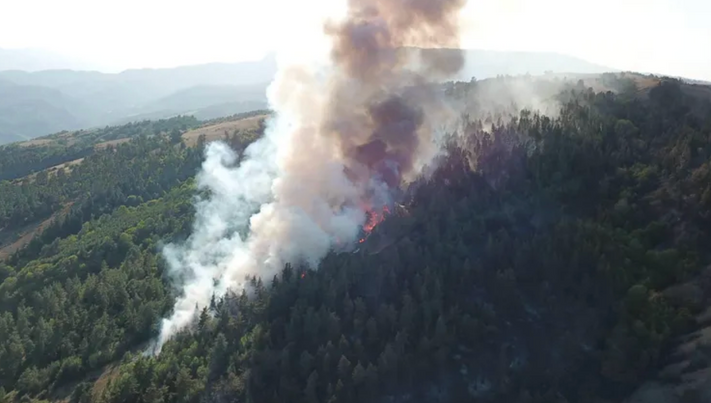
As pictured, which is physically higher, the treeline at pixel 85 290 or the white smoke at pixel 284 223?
the white smoke at pixel 284 223

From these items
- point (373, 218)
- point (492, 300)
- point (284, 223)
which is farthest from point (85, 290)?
point (492, 300)

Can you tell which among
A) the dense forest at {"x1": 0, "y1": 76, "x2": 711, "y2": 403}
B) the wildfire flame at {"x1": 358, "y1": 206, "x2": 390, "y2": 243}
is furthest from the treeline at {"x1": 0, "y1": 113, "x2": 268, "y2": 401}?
the wildfire flame at {"x1": 358, "y1": 206, "x2": 390, "y2": 243}

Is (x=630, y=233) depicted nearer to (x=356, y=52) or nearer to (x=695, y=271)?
(x=695, y=271)

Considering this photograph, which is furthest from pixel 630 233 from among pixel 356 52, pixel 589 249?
pixel 356 52

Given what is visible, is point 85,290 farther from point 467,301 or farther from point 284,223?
point 467,301

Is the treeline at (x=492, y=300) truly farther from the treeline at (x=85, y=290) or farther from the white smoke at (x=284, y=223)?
the treeline at (x=85, y=290)

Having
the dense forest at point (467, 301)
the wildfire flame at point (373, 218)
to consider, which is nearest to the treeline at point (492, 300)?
the dense forest at point (467, 301)

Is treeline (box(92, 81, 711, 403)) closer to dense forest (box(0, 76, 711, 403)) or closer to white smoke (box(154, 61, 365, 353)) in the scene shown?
dense forest (box(0, 76, 711, 403))
